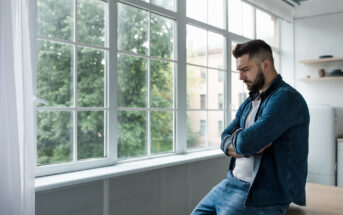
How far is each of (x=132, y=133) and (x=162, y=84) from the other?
2.02 feet

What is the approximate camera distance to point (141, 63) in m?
2.72

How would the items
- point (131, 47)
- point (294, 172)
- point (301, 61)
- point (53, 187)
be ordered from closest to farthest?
point (294, 172)
point (53, 187)
point (131, 47)
point (301, 61)

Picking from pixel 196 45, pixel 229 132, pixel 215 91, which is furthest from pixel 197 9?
pixel 229 132

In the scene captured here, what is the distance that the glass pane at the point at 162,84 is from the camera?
9.41 feet

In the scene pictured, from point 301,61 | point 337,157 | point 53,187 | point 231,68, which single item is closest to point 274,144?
point 53,187

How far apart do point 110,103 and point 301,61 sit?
12.6 feet

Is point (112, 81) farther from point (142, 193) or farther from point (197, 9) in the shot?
point (197, 9)

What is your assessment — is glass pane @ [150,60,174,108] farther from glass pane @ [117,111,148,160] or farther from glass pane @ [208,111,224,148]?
glass pane @ [208,111,224,148]

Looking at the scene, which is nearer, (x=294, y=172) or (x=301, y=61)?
(x=294, y=172)

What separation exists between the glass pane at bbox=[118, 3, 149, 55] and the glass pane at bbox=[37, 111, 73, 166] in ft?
2.61

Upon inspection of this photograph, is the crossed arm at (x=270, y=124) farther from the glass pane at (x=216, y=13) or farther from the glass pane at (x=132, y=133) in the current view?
the glass pane at (x=216, y=13)

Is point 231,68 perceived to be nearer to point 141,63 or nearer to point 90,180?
point 141,63

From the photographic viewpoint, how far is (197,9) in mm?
3420

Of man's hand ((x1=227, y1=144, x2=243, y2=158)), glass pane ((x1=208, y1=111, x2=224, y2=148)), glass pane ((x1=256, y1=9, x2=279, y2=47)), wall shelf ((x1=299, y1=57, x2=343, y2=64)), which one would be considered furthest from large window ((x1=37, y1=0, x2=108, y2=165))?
wall shelf ((x1=299, y1=57, x2=343, y2=64))
